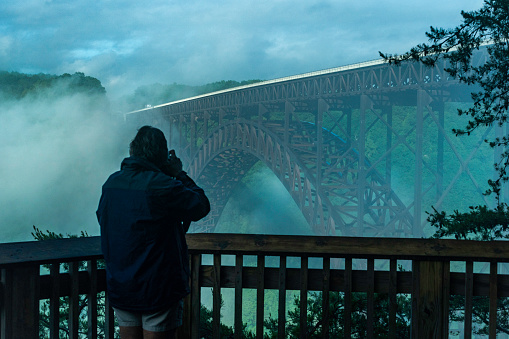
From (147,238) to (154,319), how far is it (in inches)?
10.9

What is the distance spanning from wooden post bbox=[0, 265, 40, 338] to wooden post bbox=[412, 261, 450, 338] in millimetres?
1450

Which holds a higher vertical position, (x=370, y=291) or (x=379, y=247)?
(x=379, y=247)

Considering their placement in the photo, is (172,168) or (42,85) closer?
(172,168)

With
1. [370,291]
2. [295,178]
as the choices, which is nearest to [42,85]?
[295,178]

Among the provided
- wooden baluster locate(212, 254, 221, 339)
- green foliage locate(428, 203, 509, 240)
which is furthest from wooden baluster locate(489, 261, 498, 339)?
green foliage locate(428, 203, 509, 240)

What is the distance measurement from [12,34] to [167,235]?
127 meters

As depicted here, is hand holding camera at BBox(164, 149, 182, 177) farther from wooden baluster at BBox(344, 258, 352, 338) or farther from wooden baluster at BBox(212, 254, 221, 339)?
wooden baluster at BBox(344, 258, 352, 338)

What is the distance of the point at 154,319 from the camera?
1.82 m

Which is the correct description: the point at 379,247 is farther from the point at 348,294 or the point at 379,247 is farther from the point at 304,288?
the point at 304,288

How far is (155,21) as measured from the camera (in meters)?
119

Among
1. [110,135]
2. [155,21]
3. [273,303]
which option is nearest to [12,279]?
[273,303]

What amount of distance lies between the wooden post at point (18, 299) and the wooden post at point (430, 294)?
1450 mm

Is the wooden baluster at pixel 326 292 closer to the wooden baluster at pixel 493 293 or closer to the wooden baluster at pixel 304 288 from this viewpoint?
the wooden baluster at pixel 304 288

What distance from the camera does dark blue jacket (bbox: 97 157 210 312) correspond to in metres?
1.77
